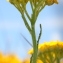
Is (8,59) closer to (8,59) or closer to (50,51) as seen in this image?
(8,59)

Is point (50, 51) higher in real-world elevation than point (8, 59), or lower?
higher

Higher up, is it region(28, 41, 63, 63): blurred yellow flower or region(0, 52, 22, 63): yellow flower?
region(28, 41, 63, 63): blurred yellow flower

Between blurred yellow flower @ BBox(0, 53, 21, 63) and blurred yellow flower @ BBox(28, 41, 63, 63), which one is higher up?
blurred yellow flower @ BBox(28, 41, 63, 63)

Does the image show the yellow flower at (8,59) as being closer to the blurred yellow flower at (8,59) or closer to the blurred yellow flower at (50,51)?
the blurred yellow flower at (8,59)

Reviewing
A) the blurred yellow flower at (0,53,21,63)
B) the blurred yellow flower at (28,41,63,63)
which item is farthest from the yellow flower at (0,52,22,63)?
the blurred yellow flower at (28,41,63,63)

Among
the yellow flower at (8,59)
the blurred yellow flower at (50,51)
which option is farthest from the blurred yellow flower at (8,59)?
the blurred yellow flower at (50,51)

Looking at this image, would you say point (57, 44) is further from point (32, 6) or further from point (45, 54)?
point (32, 6)

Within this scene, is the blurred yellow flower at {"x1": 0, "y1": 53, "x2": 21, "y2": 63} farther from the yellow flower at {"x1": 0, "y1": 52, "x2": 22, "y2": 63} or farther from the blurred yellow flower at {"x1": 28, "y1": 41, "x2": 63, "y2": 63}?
the blurred yellow flower at {"x1": 28, "y1": 41, "x2": 63, "y2": 63}

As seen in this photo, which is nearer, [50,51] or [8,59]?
[8,59]

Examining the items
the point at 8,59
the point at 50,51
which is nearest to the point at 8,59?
the point at 8,59

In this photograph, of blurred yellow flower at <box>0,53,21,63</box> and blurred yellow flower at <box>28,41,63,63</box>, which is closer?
blurred yellow flower at <box>0,53,21,63</box>

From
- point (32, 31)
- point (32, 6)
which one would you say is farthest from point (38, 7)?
point (32, 31)

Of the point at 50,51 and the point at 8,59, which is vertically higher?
the point at 50,51
